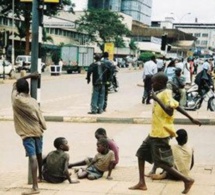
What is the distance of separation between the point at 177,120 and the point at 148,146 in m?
6.86

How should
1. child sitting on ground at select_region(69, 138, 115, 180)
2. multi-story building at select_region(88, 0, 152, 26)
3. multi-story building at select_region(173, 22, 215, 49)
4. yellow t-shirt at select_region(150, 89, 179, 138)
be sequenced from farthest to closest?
multi-story building at select_region(173, 22, 215, 49)
multi-story building at select_region(88, 0, 152, 26)
child sitting on ground at select_region(69, 138, 115, 180)
yellow t-shirt at select_region(150, 89, 179, 138)

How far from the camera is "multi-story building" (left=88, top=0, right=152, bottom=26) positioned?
129750 millimetres

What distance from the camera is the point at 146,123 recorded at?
12789 mm

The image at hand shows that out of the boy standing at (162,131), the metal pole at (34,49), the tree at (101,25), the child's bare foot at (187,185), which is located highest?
the tree at (101,25)

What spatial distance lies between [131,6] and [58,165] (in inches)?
5318

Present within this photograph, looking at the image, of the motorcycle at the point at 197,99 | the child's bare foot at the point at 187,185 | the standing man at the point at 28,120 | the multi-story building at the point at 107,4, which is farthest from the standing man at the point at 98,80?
the multi-story building at the point at 107,4

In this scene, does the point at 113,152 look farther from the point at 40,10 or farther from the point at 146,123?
the point at 146,123

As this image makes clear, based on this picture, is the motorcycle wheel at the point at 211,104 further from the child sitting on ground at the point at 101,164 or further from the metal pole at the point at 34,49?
the metal pole at the point at 34,49

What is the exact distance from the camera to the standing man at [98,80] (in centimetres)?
1362

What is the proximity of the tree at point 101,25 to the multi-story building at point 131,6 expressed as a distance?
47.5 metres

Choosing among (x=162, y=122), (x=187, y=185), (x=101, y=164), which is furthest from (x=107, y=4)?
(x=187, y=185)

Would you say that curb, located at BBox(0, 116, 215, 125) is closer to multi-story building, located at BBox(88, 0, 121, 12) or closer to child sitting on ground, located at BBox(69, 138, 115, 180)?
child sitting on ground, located at BBox(69, 138, 115, 180)

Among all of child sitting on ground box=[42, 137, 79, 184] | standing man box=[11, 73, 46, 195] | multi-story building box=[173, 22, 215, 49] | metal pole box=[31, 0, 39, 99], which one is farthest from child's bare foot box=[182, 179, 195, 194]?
multi-story building box=[173, 22, 215, 49]

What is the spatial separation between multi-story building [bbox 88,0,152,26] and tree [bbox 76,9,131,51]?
47.5m
